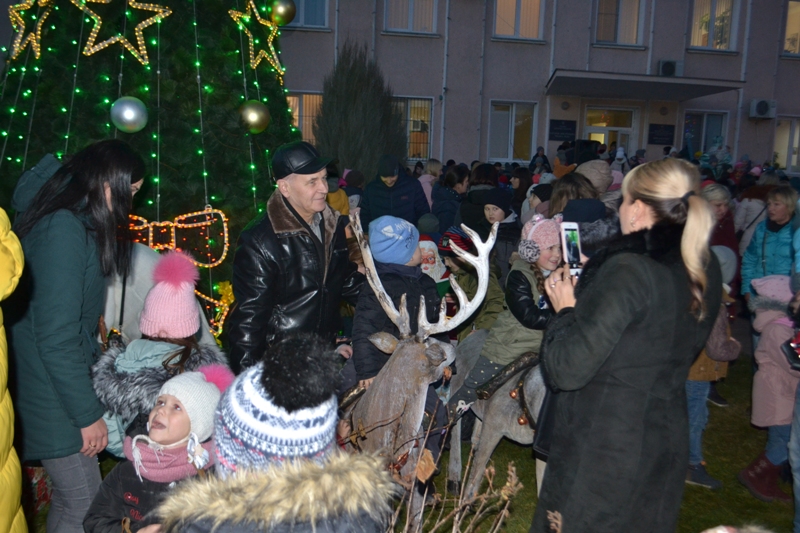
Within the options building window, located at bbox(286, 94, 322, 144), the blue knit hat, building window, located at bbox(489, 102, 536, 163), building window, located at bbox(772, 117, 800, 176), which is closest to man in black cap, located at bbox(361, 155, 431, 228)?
the blue knit hat

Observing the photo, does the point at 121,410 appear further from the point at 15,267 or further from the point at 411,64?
the point at 411,64

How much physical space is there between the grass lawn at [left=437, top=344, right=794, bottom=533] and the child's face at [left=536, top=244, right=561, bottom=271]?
1.58m

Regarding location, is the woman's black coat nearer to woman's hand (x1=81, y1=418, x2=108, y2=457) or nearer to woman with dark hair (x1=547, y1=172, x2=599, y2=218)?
woman's hand (x1=81, y1=418, x2=108, y2=457)

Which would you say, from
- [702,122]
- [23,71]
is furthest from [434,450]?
[702,122]

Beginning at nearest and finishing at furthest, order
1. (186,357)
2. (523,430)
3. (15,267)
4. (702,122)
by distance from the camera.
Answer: (15,267) < (186,357) < (523,430) < (702,122)

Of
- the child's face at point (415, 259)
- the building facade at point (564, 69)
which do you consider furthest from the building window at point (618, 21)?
the child's face at point (415, 259)

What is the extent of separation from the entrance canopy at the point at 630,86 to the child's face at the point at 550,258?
42.4ft

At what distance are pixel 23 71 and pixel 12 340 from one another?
3.09 metres

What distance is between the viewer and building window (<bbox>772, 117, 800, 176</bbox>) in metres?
19.1

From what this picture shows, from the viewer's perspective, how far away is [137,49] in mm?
4777

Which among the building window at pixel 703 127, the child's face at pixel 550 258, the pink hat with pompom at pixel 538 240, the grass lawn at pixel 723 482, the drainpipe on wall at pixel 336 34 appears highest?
the drainpipe on wall at pixel 336 34

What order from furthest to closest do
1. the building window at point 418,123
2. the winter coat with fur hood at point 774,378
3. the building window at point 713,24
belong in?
the building window at point 713,24 → the building window at point 418,123 → the winter coat with fur hood at point 774,378

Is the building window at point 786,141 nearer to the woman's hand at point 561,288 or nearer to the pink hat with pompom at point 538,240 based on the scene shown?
the pink hat with pompom at point 538,240

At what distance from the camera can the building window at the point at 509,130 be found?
1744 centimetres
